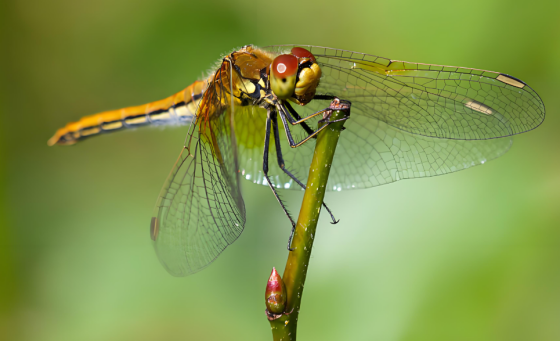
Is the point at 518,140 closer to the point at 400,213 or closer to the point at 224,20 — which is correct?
the point at 400,213

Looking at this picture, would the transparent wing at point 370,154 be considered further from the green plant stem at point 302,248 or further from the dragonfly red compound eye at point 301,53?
the green plant stem at point 302,248

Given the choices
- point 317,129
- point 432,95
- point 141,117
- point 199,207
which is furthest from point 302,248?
point 141,117

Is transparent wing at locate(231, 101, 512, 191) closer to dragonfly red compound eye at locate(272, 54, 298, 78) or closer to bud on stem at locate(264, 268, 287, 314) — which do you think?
dragonfly red compound eye at locate(272, 54, 298, 78)

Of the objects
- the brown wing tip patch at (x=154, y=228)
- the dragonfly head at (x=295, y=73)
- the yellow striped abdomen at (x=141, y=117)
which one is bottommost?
the brown wing tip patch at (x=154, y=228)

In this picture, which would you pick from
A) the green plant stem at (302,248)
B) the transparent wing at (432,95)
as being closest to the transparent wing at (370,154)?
the transparent wing at (432,95)

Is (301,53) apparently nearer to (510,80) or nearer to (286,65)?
(286,65)

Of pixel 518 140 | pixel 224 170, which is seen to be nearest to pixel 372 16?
pixel 518 140

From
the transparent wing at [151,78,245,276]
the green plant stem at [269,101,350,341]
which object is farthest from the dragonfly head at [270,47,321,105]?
the green plant stem at [269,101,350,341]
